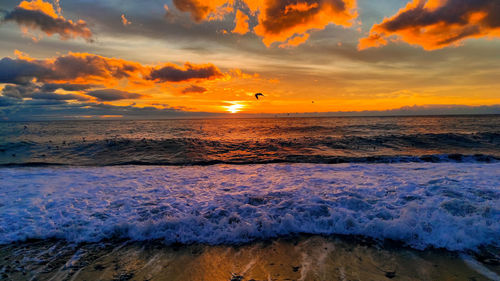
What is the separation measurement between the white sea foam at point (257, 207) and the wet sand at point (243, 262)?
1.36 ft

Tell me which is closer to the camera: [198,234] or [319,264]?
[319,264]

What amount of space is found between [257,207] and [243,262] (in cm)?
245

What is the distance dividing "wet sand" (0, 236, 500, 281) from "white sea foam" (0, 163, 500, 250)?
41 centimetres

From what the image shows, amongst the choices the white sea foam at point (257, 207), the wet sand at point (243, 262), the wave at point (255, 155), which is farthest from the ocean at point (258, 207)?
the wave at point (255, 155)

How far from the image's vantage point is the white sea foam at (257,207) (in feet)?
17.8

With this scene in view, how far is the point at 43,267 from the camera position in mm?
4273

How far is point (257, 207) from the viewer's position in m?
6.77

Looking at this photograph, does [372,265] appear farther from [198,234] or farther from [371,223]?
[198,234]

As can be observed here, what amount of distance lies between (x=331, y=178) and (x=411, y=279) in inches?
242

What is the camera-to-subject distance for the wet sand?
396cm

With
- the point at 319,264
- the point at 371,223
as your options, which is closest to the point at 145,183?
the point at 319,264

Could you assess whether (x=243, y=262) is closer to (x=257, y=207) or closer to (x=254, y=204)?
(x=257, y=207)

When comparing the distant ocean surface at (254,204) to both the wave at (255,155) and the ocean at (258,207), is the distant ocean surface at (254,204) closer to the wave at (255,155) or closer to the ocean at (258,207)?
the ocean at (258,207)

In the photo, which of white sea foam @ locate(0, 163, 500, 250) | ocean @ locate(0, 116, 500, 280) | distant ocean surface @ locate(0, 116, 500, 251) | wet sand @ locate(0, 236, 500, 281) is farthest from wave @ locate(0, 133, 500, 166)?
wet sand @ locate(0, 236, 500, 281)
